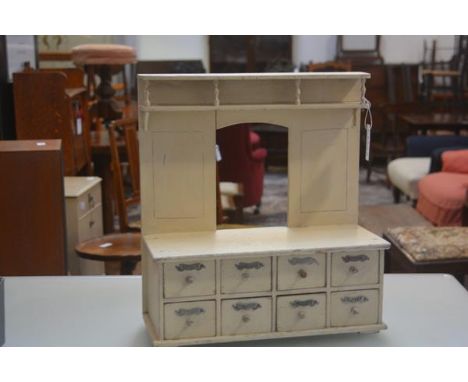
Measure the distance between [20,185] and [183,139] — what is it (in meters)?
1.63

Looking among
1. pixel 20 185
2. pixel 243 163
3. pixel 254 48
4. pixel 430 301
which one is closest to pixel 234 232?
pixel 430 301

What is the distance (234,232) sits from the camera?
2117 millimetres

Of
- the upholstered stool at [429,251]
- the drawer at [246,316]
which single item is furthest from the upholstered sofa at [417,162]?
the drawer at [246,316]

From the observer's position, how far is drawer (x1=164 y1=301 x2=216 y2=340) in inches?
75.2

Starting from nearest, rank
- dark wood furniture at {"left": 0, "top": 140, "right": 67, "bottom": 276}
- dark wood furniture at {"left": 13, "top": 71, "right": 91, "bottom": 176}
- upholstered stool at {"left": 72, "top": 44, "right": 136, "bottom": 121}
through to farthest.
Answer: dark wood furniture at {"left": 0, "top": 140, "right": 67, "bottom": 276} → dark wood furniture at {"left": 13, "top": 71, "right": 91, "bottom": 176} → upholstered stool at {"left": 72, "top": 44, "right": 136, "bottom": 121}

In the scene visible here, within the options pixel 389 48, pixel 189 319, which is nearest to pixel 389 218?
pixel 189 319

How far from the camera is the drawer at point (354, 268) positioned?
1990mm

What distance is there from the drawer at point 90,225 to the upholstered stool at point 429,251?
5.55ft

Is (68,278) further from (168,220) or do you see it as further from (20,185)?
(20,185)

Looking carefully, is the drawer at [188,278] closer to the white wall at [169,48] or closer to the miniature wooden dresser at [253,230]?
the miniature wooden dresser at [253,230]

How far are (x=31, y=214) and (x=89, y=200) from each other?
3.58 ft

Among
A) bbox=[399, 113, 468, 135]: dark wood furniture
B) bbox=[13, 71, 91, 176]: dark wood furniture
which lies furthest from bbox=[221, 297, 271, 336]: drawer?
bbox=[399, 113, 468, 135]: dark wood furniture

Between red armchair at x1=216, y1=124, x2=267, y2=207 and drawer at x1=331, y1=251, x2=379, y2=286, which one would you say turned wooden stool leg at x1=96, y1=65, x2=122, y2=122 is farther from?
drawer at x1=331, y1=251, x2=379, y2=286

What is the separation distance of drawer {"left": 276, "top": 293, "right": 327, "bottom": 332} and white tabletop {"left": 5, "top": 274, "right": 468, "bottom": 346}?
1.9 inches
